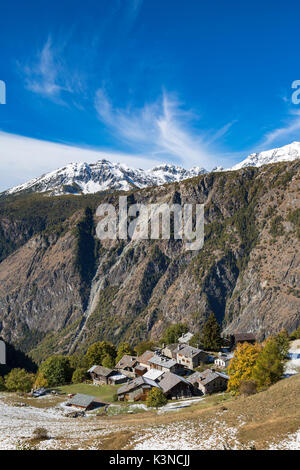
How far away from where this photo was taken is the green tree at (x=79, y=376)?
94.9m

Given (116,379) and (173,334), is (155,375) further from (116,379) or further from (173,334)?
(173,334)

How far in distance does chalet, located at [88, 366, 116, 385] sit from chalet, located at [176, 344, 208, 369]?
19.1 metres

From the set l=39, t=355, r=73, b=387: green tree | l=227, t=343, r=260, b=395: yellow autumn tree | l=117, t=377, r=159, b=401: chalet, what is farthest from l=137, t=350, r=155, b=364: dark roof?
l=227, t=343, r=260, b=395: yellow autumn tree

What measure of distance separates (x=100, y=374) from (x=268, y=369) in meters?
49.0

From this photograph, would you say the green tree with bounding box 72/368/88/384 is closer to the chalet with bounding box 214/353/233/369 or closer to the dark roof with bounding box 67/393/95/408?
the dark roof with bounding box 67/393/95/408

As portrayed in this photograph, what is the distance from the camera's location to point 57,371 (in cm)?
9544

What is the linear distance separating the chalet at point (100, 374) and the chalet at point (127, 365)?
4.39m

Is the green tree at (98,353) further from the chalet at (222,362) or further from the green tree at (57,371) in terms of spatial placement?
the chalet at (222,362)

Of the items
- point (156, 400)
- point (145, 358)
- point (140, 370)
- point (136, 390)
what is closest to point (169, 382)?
point (136, 390)

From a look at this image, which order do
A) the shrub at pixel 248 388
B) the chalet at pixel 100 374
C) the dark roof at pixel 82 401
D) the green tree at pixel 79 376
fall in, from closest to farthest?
1. the shrub at pixel 248 388
2. the dark roof at pixel 82 401
3. the chalet at pixel 100 374
4. the green tree at pixel 79 376

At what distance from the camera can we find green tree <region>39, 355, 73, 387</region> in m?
94.2

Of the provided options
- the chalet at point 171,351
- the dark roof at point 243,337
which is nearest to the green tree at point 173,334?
the chalet at point 171,351
